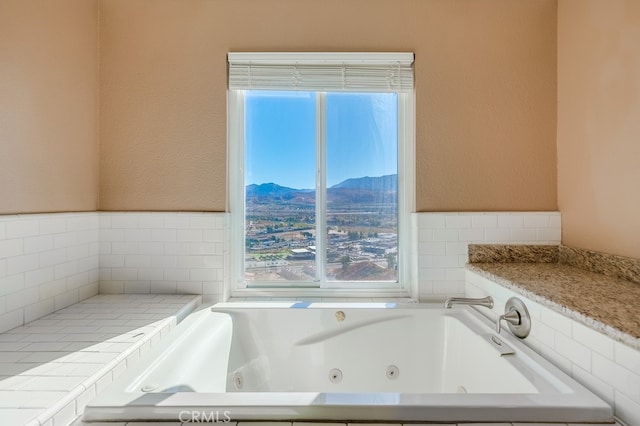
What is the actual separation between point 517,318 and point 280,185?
1414 mm

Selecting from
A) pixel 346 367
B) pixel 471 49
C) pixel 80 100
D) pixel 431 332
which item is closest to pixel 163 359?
pixel 346 367

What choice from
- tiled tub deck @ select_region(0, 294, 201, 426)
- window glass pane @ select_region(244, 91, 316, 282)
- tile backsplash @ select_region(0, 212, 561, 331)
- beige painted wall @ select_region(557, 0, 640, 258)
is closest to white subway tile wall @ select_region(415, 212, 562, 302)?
tile backsplash @ select_region(0, 212, 561, 331)

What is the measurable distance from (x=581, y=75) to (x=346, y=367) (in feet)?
6.51

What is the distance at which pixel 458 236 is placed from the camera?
6.07ft

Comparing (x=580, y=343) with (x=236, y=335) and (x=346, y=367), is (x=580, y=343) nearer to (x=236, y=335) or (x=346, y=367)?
(x=346, y=367)

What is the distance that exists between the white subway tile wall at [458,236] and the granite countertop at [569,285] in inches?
2.5

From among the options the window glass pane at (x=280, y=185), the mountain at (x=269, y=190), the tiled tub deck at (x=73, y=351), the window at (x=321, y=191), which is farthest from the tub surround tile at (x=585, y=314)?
the tiled tub deck at (x=73, y=351)

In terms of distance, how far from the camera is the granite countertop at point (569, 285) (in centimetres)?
91

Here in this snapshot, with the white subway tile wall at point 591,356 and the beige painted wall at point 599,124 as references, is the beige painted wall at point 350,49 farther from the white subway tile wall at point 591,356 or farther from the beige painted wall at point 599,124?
the white subway tile wall at point 591,356

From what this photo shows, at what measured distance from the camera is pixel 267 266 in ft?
6.63

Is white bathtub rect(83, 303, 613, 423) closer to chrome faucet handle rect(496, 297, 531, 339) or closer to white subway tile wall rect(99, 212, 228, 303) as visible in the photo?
chrome faucet handle rect(496, 297, 531, 339)

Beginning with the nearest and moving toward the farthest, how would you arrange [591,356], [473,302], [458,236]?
[591,356] < [473,302] < [458,236]

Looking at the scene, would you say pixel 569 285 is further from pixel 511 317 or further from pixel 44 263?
pixel 44 263

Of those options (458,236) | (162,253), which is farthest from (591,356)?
(162,253)
